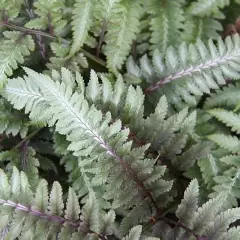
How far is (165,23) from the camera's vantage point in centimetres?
171

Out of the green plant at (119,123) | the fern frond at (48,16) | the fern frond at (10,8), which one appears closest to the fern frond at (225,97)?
the green plant at (119,123)

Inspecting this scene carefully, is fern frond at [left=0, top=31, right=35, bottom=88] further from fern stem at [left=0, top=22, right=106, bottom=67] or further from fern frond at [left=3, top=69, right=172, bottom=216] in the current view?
fern frond at [left=3, top=69, right=172, bottom=216]

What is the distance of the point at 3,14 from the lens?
149cm

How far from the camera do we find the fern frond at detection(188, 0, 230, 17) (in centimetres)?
168

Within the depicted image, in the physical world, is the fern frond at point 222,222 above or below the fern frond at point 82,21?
below

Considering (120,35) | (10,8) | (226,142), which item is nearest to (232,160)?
(226,142)

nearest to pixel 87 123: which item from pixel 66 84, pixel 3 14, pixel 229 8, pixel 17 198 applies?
pixel 66 84

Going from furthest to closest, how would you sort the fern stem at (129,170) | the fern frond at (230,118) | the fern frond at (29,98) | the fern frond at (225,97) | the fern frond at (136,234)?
the fern frond at (225,97), the fern frond at (230,118), the fern frond at (29,98), the fern stem at (129,170), the fern frond at (136,234)

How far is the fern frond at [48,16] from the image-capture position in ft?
4.83

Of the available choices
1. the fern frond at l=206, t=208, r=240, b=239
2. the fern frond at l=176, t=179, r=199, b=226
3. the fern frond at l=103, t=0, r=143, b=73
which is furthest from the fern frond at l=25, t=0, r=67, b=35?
the fern frond at l=206, t=208, r=240, b=239

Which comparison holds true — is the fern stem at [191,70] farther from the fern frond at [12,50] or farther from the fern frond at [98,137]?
the fern frond at [12,50]

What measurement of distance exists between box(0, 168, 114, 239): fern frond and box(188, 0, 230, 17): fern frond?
3.12ft

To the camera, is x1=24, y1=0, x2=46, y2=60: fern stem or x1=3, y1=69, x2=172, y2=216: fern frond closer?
x1=3, y1=69, x2=172, y2=216: fern frond

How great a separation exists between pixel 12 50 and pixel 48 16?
19 centimetres
